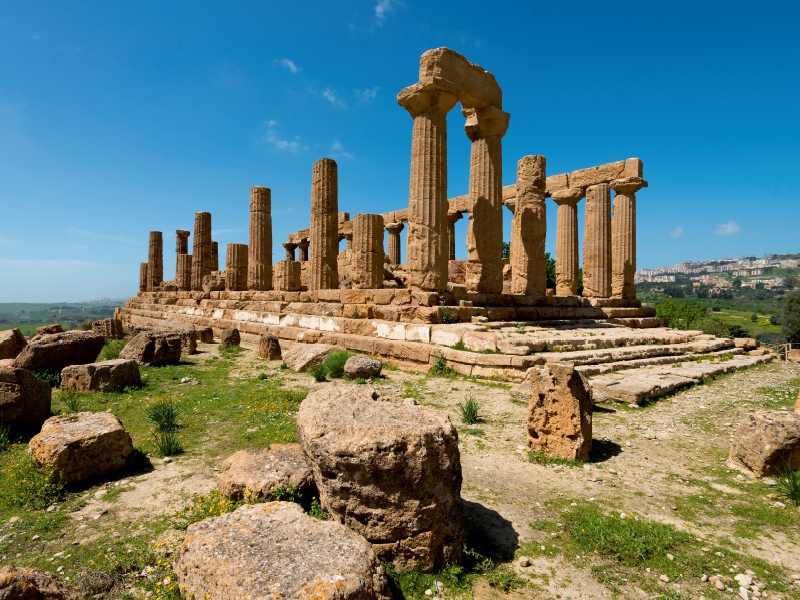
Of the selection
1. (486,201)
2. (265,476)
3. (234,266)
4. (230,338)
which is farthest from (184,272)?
(265,476)

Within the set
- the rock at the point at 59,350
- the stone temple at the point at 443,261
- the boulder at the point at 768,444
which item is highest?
the stone temple at the point at 443,261

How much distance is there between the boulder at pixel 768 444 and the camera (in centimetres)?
410

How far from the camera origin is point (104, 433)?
418 centimetres

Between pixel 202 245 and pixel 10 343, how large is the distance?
49.8ft

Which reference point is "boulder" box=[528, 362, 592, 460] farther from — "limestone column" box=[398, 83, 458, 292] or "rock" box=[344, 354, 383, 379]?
"limestone column" box=[398, 83, 458, 292]

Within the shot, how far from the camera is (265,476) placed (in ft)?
10.8

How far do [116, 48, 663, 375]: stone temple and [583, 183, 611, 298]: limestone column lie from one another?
4 cm

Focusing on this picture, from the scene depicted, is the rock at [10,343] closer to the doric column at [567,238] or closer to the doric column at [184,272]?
the doric column at [567,238]

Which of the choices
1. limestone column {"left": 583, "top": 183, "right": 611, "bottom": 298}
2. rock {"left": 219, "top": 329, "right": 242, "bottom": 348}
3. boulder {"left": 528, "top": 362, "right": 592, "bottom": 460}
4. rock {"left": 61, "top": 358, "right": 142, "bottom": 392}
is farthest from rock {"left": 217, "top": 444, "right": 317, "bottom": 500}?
limestone column {"left": 583, "top": 183, "right": 611, "bottom": 298}

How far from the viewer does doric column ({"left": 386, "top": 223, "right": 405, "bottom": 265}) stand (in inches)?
1004

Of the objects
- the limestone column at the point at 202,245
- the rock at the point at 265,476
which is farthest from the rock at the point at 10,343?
the limestone column at the point at 202,245

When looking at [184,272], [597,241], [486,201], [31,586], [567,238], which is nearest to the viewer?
[31,586]

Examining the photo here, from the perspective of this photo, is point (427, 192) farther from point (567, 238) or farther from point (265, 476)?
point (567, 238)

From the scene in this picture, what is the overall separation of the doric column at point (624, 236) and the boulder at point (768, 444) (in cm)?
1462
